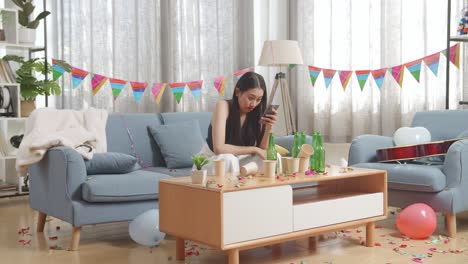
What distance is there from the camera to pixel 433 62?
15.6 ft

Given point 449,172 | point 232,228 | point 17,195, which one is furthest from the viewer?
point 17,195

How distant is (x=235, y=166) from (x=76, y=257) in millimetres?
915

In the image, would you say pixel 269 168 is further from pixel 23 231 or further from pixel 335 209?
pixel 23 231

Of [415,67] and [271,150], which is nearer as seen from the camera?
[271,150]

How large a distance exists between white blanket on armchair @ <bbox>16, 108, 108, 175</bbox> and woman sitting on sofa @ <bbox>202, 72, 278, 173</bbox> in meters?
0.73

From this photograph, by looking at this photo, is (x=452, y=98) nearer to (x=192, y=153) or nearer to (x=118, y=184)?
(x=192, y=153)

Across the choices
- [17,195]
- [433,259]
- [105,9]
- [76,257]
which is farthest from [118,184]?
→ [105,9]

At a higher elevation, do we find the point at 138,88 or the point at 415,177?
the point at 138,88

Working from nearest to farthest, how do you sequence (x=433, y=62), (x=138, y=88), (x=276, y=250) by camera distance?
(x=276, y=250), (x=433, y=62), (x=138, y=88)

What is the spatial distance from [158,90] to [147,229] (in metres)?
2.40

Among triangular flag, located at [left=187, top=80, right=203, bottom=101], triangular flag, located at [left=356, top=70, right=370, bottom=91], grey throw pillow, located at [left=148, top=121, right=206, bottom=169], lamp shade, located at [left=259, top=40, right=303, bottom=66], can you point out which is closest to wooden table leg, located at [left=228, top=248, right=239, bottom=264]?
grey throw pillow, located at [left=148, top=121, right=206, bottom=169]

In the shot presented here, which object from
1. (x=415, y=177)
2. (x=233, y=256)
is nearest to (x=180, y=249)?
(x=233, y=256)

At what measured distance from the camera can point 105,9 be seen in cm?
536

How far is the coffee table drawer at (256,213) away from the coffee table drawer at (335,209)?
0.09m
